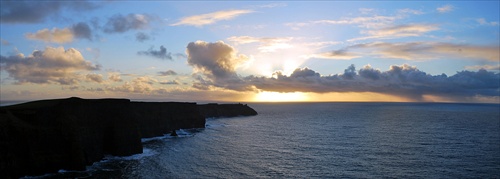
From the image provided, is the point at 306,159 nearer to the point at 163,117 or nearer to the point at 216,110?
the point at 163,117

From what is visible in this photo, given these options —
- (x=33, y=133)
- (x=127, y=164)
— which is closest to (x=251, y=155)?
(x=127, y=164)

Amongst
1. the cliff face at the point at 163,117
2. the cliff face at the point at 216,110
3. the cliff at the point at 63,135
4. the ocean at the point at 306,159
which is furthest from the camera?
the cliff face at the point at 216,110

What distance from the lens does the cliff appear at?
47.1 metres

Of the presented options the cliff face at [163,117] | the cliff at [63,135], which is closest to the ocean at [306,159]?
the cliff at [63,135]

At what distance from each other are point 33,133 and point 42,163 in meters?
4.42

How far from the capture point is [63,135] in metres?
53.1

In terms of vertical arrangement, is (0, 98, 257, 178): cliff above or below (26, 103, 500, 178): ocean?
above

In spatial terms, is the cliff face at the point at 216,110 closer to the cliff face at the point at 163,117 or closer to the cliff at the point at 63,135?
the cliff face at the point at 163,117

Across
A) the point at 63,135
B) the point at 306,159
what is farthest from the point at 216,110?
the point at 63,135

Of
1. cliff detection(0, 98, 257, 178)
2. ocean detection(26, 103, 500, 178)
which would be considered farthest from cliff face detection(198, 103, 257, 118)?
cliff detection(0, 98, 257, 178)

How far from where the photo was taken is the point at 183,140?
87.8m

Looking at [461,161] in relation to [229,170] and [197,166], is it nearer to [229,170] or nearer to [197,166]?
[229,170]

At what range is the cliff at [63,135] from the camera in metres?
47.1

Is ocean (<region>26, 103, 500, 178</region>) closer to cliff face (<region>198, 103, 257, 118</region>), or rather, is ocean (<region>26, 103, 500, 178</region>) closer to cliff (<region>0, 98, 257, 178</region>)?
cliff (<region>0, 98, 257, 178</region>)
